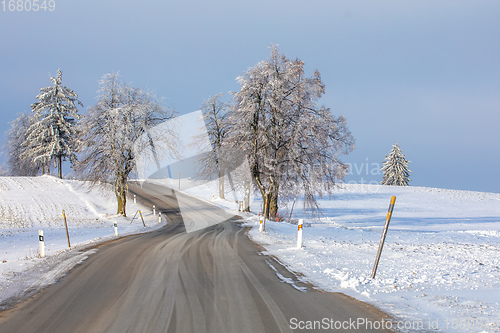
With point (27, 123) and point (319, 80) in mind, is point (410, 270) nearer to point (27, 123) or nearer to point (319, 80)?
point (319, 80)

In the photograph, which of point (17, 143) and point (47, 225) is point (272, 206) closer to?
point (47, 225)

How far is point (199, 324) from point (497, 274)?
7595 mm

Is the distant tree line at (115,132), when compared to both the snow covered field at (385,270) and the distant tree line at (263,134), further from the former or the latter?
the snow covered field at (385,270)

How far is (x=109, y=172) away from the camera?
88.5 feet

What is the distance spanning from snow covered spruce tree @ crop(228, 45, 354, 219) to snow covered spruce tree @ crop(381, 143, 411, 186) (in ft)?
170

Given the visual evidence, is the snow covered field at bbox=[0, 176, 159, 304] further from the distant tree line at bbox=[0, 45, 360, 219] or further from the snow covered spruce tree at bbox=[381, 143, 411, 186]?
the snow covered spruce tree at bbox=[381, 143, 411, 186]

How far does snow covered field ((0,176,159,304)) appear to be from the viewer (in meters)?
8.78

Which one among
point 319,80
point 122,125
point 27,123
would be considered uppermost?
point 27,123

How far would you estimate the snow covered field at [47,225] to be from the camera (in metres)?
8.78

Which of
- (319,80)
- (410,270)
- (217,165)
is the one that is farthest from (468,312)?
(217,165)

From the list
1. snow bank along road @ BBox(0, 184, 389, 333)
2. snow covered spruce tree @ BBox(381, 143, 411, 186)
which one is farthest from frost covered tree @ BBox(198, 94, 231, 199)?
snow covered spruce tree @ BBox(381, 143, 411, 186)

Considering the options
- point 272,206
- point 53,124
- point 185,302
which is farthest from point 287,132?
point 53,124

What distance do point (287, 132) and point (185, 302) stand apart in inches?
735

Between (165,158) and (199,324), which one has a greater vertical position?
(165,158)
